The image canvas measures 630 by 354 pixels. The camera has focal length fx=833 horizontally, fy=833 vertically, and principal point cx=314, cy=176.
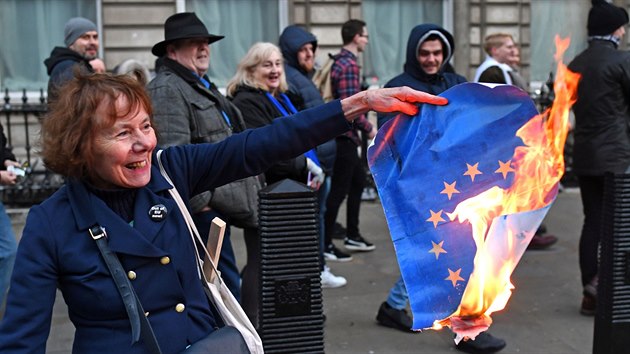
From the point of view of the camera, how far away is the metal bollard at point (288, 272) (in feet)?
13.0

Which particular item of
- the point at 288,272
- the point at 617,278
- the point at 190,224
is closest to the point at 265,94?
the point at 288,272

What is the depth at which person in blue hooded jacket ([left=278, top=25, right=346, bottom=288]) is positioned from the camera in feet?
19.7

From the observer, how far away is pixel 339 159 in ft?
23.4

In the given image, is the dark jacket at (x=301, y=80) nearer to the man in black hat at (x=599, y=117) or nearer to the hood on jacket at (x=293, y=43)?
the hood on jacket at (x=293, y=43)

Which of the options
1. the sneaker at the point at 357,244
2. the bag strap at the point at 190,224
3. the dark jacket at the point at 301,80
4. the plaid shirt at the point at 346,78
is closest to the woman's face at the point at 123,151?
the bag strap at the point at 190,224

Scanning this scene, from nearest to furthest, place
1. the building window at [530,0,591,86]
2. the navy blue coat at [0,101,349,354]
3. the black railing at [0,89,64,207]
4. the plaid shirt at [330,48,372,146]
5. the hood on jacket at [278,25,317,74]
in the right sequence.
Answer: the navy blue coat at [0,101,349,354]
the hood on jacket at [278,25,317,74]
the plaid shirt at [330,48,372,146]
the black railing at [0,89,64,207]
the building window at [530,0,591,86]

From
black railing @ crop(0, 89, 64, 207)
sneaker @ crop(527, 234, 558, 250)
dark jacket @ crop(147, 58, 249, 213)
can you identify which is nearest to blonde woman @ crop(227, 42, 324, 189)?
dark jacket @ crop(147, 58, 249, 213)

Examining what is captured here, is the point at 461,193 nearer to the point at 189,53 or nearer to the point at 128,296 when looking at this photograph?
the point at 128,296

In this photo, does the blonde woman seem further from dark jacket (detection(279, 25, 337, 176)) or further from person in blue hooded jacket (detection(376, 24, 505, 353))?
person in blue hooded jacket (detection(376, 24, 505, 353))

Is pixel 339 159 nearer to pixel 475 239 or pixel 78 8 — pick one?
pixel 475 239

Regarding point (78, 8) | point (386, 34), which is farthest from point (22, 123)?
point (386, 34)

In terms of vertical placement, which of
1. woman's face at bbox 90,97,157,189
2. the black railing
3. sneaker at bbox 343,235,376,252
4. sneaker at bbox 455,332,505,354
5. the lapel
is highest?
woman's face at bbox 90,97,157,189

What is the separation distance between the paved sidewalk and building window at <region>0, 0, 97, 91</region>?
203 inches

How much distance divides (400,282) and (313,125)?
2.93 meters
